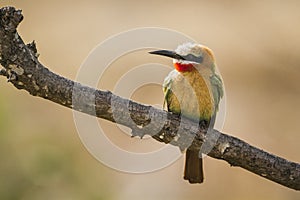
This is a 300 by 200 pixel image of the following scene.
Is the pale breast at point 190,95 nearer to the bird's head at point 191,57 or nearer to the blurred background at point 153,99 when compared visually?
the bird's head at point 191,57

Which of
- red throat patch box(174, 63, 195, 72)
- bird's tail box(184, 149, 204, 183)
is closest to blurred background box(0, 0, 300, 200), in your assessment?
bird's tail box(184, 149, 204, 183)

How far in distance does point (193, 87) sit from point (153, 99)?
2.39 m

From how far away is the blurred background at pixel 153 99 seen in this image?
2.42 m

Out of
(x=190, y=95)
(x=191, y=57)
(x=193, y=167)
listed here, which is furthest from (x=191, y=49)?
(x=193, y=167)

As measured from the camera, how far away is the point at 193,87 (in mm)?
1924

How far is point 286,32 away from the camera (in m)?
5.16

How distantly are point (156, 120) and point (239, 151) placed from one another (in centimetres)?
23

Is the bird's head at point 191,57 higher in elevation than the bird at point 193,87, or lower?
higher

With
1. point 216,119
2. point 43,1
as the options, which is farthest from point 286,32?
point 216,119

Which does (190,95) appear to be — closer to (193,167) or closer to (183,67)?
(183,67)

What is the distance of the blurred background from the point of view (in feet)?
7.94

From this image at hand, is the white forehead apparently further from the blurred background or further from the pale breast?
the blurred background

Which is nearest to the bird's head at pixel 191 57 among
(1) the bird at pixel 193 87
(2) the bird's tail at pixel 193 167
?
(1) the bird at pixel 193 87

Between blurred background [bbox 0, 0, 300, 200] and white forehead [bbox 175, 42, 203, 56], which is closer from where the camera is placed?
white forehead [bbox 175, 42, 203, 56]
